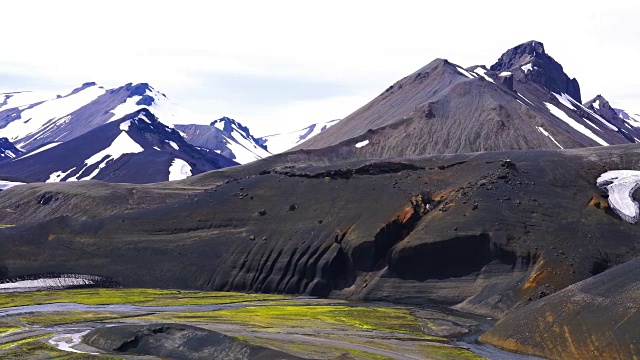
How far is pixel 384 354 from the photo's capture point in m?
75.5

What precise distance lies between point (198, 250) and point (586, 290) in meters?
66.4

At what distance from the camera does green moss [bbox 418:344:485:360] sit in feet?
248

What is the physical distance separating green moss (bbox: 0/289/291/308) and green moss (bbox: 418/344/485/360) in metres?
38.9

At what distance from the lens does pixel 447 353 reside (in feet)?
254

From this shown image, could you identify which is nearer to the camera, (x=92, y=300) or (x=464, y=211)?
(x=92, y=300)

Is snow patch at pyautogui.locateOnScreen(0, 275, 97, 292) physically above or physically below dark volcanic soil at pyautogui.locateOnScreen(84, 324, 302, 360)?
above

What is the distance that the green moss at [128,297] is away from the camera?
11212 cm

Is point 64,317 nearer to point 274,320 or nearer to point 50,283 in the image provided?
point 274,320

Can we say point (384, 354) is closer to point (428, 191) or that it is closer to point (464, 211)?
point (464, 211)

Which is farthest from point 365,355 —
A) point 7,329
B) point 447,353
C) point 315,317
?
point 7,329

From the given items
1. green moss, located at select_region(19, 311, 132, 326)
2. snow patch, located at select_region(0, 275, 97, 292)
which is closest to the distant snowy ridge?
snow patch, located at select_region(0, 275, 97, 292)

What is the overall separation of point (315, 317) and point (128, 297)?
28890 mm

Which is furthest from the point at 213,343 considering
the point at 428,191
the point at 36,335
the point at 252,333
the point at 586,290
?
the point at 428,191

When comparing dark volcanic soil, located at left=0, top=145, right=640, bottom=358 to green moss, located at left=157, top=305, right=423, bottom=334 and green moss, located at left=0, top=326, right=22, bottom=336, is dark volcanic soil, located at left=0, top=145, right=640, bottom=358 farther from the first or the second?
green moss, located at left=0, top=326, right=22, bottom=336
